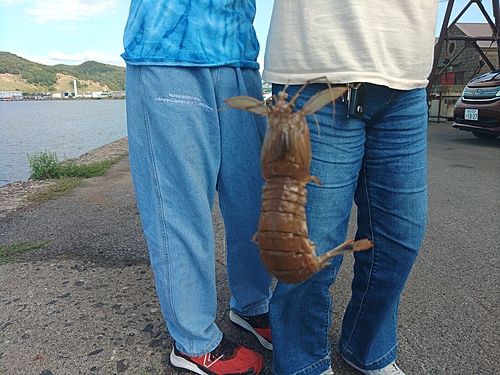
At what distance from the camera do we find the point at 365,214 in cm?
190

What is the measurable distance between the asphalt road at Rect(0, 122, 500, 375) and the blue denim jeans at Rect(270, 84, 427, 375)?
1.23 feet

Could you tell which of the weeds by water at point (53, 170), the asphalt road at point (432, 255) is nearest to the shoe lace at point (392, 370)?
the asphalt road at point (432, 255)

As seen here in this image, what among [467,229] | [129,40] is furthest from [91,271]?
[467,229]

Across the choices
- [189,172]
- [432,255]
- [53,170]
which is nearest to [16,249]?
[189,172]

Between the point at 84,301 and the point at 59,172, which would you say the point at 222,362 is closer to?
the point at 84,301

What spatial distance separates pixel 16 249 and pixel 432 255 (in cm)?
384

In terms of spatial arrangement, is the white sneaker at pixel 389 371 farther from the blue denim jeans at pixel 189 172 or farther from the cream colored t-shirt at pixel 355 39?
the cream colored t-shirt at pixel 355 39

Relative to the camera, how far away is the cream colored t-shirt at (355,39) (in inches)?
60.1

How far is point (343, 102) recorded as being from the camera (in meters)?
1.64

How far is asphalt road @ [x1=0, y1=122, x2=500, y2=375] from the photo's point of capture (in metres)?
2.36

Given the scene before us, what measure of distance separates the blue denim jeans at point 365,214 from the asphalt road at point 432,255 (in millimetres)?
376

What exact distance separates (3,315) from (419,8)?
301cm

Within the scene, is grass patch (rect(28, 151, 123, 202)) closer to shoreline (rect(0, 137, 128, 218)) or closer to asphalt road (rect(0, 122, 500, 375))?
shoreline (rect(0, 137, 128, 218))

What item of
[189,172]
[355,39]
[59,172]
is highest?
[355,39]
